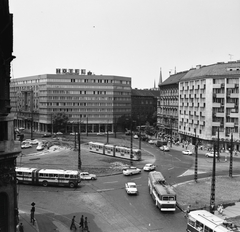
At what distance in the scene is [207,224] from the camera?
27.1 metres

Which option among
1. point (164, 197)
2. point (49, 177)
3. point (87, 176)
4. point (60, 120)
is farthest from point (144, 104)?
point (164, 197)

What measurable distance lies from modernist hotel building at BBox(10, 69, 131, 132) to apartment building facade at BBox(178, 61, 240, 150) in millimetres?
45110

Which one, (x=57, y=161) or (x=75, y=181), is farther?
(x=57, y=161)

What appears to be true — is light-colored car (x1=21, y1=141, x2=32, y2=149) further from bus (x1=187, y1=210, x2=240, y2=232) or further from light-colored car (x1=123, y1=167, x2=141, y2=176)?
bus (x1=187, y1=210, x2=240, y2=232)

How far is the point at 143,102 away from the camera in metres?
160

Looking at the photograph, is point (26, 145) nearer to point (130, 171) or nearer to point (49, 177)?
point (130, 171)

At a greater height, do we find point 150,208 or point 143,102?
point 143,102

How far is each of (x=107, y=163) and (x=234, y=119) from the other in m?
36.9

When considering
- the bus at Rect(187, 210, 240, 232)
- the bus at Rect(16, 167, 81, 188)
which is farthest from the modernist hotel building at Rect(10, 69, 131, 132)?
the bus at Rect(187, 210, 240, 232)

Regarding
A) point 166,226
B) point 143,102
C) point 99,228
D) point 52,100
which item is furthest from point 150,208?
point 143,102

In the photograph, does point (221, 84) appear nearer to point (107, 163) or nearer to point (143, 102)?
point (107, 163)

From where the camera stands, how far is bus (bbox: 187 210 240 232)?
85.9 feet

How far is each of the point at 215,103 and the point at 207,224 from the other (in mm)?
61344

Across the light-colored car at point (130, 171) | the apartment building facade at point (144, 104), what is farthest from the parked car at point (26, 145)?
the apartment building facade at point (144, 104)
